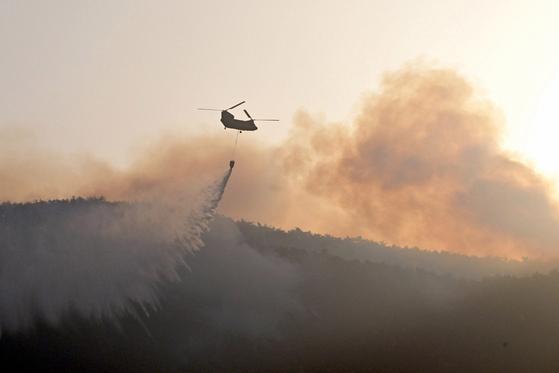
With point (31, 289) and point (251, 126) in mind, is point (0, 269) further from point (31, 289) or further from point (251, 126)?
point (251, 126)

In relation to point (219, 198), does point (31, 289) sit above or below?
below

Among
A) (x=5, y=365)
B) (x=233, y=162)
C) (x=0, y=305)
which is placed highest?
(x=233, y=162)

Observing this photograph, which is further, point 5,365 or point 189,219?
point 189,219

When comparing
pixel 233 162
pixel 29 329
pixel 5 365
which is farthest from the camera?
pixel 29 329

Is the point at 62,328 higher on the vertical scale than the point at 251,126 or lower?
lower

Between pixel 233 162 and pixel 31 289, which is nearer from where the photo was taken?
pixel 233 162

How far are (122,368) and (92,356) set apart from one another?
7.51m

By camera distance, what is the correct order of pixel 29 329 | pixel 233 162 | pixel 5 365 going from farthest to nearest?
pixel 29 329
pixel 5 365
pixel 233 162

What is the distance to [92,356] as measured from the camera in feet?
652

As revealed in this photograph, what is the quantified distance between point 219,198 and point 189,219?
1108cm

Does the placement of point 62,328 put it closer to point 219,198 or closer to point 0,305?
point 0,305

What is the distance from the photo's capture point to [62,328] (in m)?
200

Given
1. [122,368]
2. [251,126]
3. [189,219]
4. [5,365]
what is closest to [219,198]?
[189,219]

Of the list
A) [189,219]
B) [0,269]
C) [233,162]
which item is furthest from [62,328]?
[233,162]
